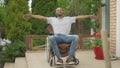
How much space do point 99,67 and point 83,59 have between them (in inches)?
53.1

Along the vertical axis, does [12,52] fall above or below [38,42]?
below

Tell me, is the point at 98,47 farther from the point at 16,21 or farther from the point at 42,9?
the point at 42,9

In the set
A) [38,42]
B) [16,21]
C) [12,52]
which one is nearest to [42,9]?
[16,21]

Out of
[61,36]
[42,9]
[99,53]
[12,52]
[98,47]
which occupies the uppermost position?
[42,9]

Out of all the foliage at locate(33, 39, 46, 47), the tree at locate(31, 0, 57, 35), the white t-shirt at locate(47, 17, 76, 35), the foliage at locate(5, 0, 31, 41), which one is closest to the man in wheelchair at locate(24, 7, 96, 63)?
the white t-shirt at locate(47, 17, 76, 35)

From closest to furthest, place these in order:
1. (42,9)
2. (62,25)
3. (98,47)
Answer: (62,25), (98,47), (42,9)

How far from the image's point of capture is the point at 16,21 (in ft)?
37.0

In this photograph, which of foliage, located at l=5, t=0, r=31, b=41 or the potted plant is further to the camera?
foliage, located at l=5, t=0, r=31, b=41

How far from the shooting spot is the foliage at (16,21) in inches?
442

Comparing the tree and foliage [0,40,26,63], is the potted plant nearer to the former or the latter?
foliage [0,40,26,63]

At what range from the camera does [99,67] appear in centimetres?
683

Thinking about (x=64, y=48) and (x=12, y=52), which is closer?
(x=64, y=48)

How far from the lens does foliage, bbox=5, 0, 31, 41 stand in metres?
11.2

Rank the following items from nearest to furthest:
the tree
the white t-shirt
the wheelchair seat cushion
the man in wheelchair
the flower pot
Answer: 1. the man in wheelchair
2. the wheelchair seat cushion
3. the white t-shirt
4. the flower pot
5. the tree
